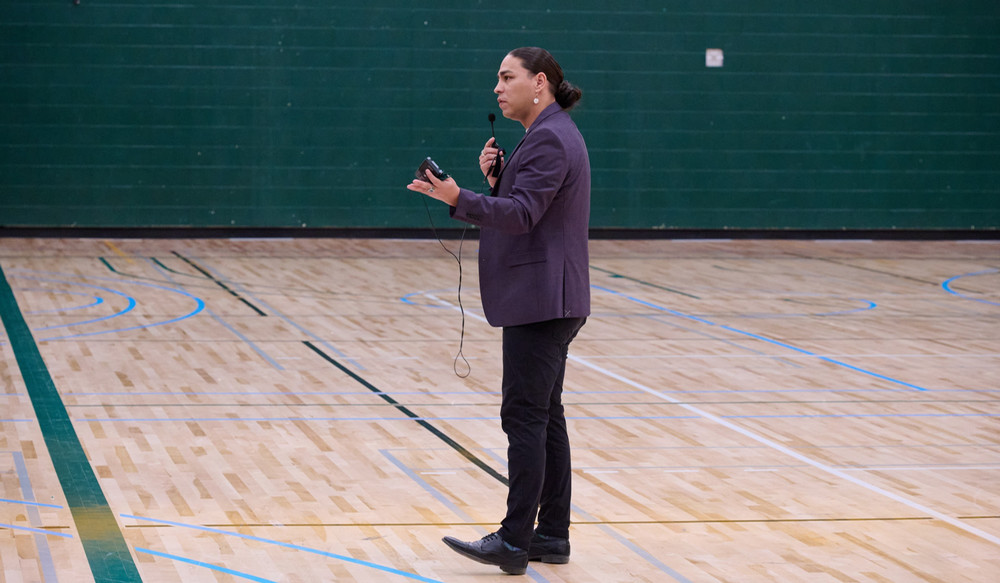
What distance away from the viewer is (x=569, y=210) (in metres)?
3.05

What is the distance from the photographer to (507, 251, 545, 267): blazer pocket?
3.03 meters

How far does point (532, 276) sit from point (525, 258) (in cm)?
5

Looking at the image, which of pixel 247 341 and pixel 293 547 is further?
pixel 247 341

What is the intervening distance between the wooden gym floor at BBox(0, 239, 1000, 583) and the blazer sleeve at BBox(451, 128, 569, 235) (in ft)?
2.81

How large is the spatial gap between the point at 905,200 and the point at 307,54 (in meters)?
5.73

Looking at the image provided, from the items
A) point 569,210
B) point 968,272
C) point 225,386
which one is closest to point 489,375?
point 225,386

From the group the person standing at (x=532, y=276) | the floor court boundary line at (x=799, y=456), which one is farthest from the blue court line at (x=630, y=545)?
the floor court boundary line at (x=799, y=456)

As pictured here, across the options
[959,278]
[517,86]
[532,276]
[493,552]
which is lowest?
[959,278]

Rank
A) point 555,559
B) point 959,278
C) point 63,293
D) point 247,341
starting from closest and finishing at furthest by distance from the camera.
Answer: point 555,559 → point 247,341 → point 63,293 → point 959,278

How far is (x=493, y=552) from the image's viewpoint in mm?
3059

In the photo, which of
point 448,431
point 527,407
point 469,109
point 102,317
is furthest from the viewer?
point 469,109

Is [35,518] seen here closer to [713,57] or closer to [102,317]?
[102,317]

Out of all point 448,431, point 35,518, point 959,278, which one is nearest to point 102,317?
point 448,431

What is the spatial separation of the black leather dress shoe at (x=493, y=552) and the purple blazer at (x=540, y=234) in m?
0.53
